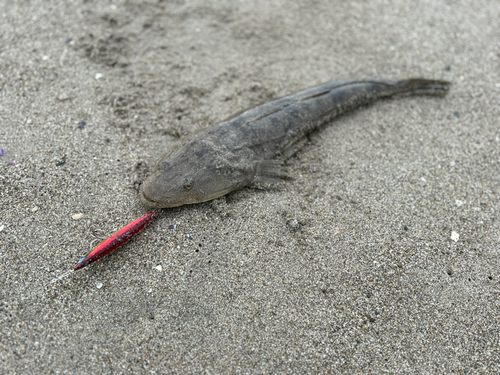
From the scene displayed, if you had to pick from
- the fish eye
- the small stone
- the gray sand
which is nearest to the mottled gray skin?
the fish eye

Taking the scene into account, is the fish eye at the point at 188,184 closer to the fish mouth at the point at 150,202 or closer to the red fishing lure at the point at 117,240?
the fish mouth at the point at 150,202

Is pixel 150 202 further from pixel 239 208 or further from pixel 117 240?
pixel 239 208

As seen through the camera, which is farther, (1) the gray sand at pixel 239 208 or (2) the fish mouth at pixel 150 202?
(2) the fish mouth at pixel 150 202

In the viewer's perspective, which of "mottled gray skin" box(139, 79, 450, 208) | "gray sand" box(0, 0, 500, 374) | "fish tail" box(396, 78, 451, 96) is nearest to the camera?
"gray sand" box(0, 0, 500, 374)

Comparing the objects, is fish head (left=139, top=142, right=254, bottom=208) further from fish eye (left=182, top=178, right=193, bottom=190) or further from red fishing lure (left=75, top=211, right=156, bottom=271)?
red fishing lure (left=75, top=211, right=156, bottom=271)

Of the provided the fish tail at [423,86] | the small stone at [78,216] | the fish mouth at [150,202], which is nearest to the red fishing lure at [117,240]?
the fish mouth at [150,202]

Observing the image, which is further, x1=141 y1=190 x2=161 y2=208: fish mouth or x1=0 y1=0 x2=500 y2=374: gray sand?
x1=141 y1=190 x2=161 y2=208: fish mouth
